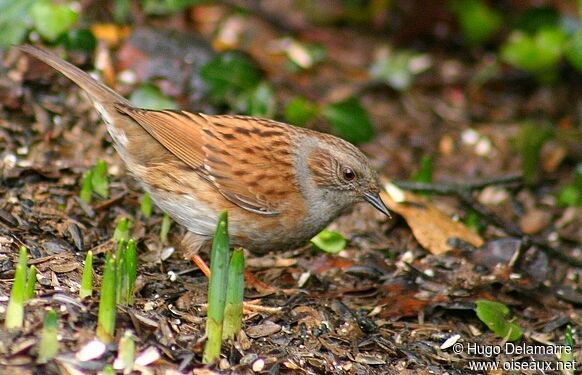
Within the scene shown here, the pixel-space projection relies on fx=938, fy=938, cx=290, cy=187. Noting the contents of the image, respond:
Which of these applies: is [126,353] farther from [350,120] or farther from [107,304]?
[350,120]

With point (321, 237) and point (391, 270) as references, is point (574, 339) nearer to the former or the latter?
point (391, 270)

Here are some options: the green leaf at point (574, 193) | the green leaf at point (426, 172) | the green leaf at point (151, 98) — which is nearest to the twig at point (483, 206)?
the green leaf at point (426, 172)

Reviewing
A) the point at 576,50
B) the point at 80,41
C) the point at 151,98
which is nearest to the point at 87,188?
the point at 151,98

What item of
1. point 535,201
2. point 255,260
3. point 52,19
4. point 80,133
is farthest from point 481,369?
point 52,19

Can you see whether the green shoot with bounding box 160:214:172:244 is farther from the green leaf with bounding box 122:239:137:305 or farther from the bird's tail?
the green leaf with bounding box 122:239:137:305

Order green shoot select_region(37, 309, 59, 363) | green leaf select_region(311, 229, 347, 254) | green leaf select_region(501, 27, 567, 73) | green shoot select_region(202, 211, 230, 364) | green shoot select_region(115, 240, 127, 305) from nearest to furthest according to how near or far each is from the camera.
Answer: green shoot select_region(37, 309, 59, 363) < green shoot select_region(202, 211, 230, 364) < green shoot select_region(115, 240, 127, 305) < green leaf select_region(311, 229, 347, 254) < green leaf select_region(501, 27, 567, 73)

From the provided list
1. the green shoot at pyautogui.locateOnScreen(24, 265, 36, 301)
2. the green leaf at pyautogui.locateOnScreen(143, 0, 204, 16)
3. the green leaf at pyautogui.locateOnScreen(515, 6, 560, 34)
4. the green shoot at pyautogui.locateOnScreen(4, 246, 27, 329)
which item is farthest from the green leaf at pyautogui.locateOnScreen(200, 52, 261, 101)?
the green shoot at pyautogui.locateOnScreen(4, 246, 27, 329)

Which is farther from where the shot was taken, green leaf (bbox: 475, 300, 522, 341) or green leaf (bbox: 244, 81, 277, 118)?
green leaf (bbox: 244, 81, 277, 118)
